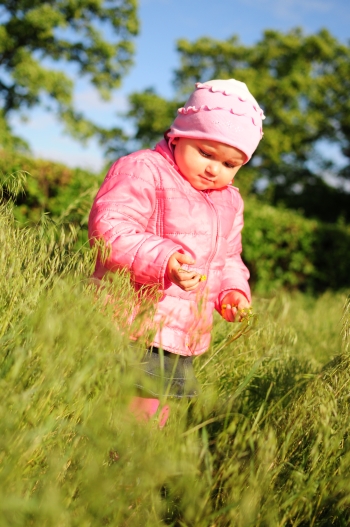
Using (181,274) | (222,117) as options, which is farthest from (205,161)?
(181,274)

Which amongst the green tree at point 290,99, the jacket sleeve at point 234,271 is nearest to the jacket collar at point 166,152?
the jacket sleeve at point 234,271

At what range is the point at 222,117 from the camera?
2156 millimetres

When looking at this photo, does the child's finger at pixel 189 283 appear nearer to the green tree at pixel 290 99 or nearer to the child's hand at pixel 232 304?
the child's hand at pixel 232 304

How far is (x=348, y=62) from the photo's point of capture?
29828 mm

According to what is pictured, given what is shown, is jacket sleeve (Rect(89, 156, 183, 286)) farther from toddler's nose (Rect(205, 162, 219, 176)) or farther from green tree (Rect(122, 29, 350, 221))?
green tree (Rect(122, 29, 350, 221))

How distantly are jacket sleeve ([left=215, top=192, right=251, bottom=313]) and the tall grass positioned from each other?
66 centimetres

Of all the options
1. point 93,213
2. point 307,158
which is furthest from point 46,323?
point 307,158

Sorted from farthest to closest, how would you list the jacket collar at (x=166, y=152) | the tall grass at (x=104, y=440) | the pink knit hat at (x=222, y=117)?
the jacket collar at (x=166, y=152), the pink knit hat at (x=222, y=117), the tall grass at (x=104, y=440)

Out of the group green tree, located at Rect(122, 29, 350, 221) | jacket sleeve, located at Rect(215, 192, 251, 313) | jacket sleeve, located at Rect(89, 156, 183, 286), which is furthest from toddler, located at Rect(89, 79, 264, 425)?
green tree, located at Rect(122, 29, 350, 221)

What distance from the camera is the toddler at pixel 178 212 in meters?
2.01

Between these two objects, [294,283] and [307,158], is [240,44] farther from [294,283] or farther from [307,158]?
[294,283]

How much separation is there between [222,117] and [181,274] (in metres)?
0.65

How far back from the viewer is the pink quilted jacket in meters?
1.99

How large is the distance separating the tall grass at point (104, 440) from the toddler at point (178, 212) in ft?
0.69
